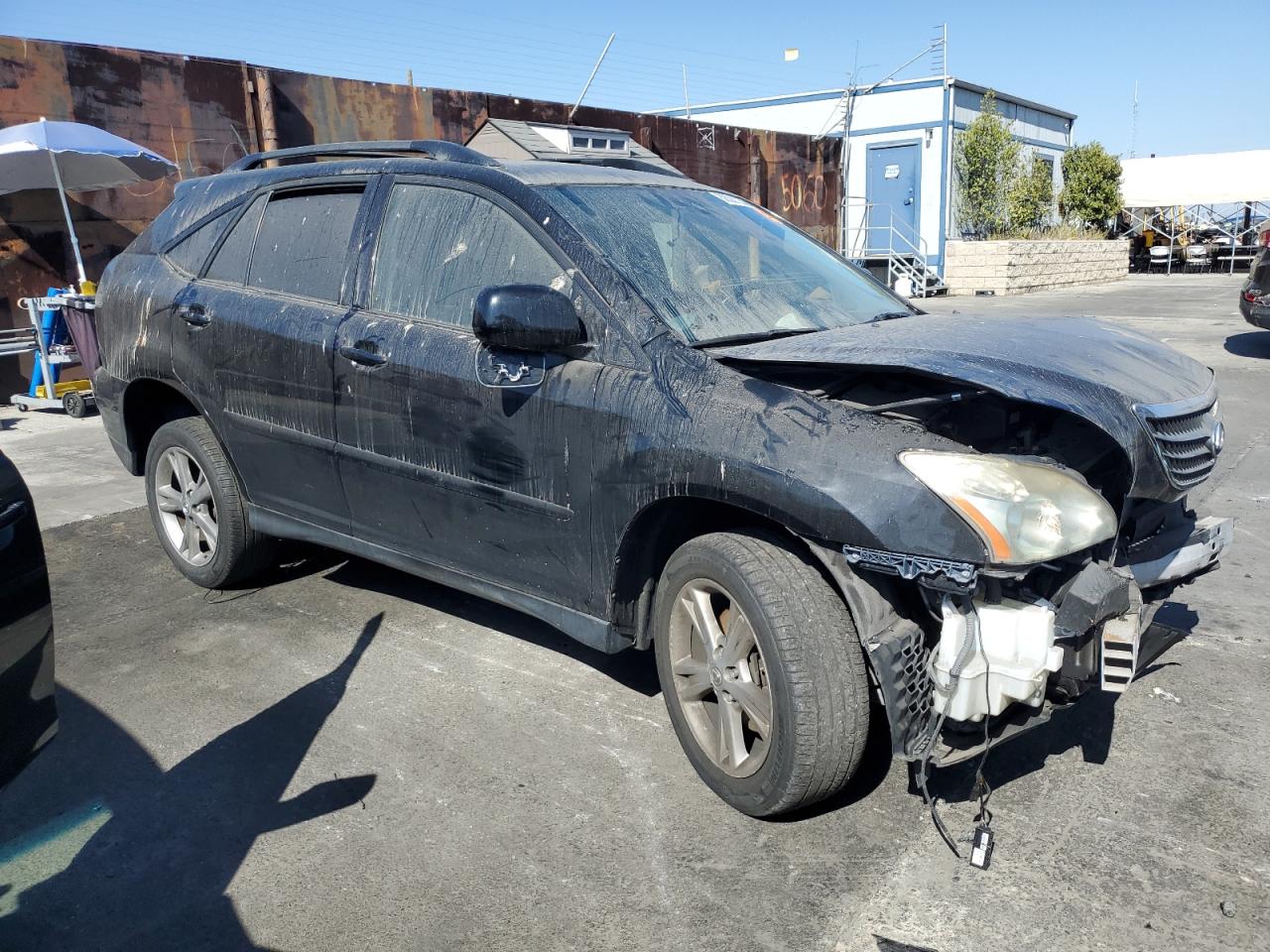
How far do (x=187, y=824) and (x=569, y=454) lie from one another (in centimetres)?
152

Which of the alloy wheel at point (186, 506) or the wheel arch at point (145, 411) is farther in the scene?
the wheel arch at point (145, 411)

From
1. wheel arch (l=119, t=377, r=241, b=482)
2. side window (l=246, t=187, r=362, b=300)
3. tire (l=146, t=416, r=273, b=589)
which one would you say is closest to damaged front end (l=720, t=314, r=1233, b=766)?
side window (l=246, t=187, r=362, b=300)

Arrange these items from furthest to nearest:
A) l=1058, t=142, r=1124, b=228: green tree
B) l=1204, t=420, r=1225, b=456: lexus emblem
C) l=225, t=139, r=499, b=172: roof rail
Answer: l=1058, t=142, r=1124, b=228: green tree < l=225, t=139, r=499, b=172: roof rail < l=1204, t=420, r=1225, b=456: lexus emblem

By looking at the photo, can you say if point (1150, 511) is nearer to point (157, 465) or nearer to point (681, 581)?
point (681, 581)

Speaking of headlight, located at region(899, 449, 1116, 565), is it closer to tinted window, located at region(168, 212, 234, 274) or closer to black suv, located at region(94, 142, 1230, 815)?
black suv, located at region(94, 142, 1230, 815)

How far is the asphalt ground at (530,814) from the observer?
247 centimetres

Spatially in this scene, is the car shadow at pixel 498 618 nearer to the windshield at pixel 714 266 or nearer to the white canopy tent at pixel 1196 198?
the windshield at pixel 714 266

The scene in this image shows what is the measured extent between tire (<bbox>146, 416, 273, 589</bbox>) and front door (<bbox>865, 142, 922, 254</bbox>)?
23278mm

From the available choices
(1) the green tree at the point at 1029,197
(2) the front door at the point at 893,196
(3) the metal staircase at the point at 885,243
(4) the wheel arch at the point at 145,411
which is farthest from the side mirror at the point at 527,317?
(1) the green tree at the point at 1029,197

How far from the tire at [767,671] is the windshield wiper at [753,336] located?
23.8 inches

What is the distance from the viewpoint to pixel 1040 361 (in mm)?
2744

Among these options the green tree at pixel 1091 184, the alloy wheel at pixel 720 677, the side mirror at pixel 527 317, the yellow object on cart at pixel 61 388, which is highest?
the green tree at pixel 1091 184

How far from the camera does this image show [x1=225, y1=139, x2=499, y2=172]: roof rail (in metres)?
3.74

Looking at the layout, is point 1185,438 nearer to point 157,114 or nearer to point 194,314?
point 194,314
